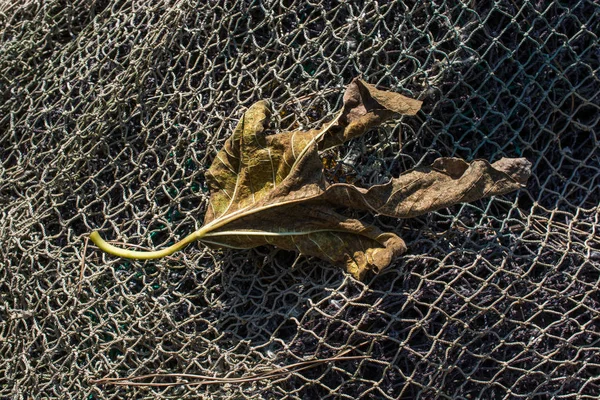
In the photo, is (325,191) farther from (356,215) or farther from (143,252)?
(143,252)

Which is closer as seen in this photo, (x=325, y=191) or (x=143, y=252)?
(x=325, y=191)

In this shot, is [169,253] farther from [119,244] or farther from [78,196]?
[78,196]

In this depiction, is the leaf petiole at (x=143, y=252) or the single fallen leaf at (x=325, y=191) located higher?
the single fallen leaf at (x=325, y=191)

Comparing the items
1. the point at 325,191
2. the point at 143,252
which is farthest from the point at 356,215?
the point at 143,252

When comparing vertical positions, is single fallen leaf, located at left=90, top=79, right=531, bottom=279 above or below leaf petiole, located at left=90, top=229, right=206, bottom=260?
above
